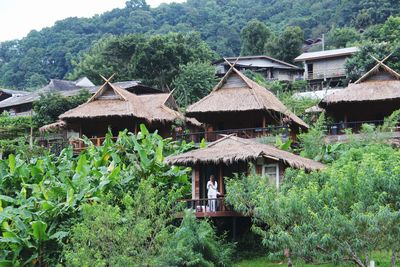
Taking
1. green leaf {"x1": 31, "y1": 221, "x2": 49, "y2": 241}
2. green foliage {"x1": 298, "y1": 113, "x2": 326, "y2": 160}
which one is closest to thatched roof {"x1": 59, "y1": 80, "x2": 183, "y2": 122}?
green foliage {"x1": 298, "y1": 113, "x2": 326, "y2": 160}

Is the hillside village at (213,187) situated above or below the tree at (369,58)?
below

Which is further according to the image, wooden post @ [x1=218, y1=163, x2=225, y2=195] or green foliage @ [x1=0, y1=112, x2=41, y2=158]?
green foliage @ [x1=0, y1=112, x2=41, y2=158]

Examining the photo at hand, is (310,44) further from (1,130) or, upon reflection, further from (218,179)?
(218,179)

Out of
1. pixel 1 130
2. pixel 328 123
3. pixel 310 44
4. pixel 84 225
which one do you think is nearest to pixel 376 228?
pixel 84 225

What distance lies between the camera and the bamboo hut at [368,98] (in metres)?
26.2

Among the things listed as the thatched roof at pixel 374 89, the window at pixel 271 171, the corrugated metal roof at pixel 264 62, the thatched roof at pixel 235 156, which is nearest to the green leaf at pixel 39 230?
the thatched roof at pixel 235 156

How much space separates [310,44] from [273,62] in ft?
53.3

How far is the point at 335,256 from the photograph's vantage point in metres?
12.8

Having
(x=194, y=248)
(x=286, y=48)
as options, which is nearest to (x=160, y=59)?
(x=286, y=48)

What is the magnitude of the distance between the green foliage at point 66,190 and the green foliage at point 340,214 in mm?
2826

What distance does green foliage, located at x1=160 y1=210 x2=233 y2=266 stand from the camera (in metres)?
14.0

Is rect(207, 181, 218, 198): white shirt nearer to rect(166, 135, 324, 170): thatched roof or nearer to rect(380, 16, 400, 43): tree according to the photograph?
rect(166, 135, 324, 170): thatched roof

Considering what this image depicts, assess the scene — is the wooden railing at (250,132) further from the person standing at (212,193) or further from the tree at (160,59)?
the tree at (160,59)

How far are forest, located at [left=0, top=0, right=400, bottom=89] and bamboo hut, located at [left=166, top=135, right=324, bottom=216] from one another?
48.6m
